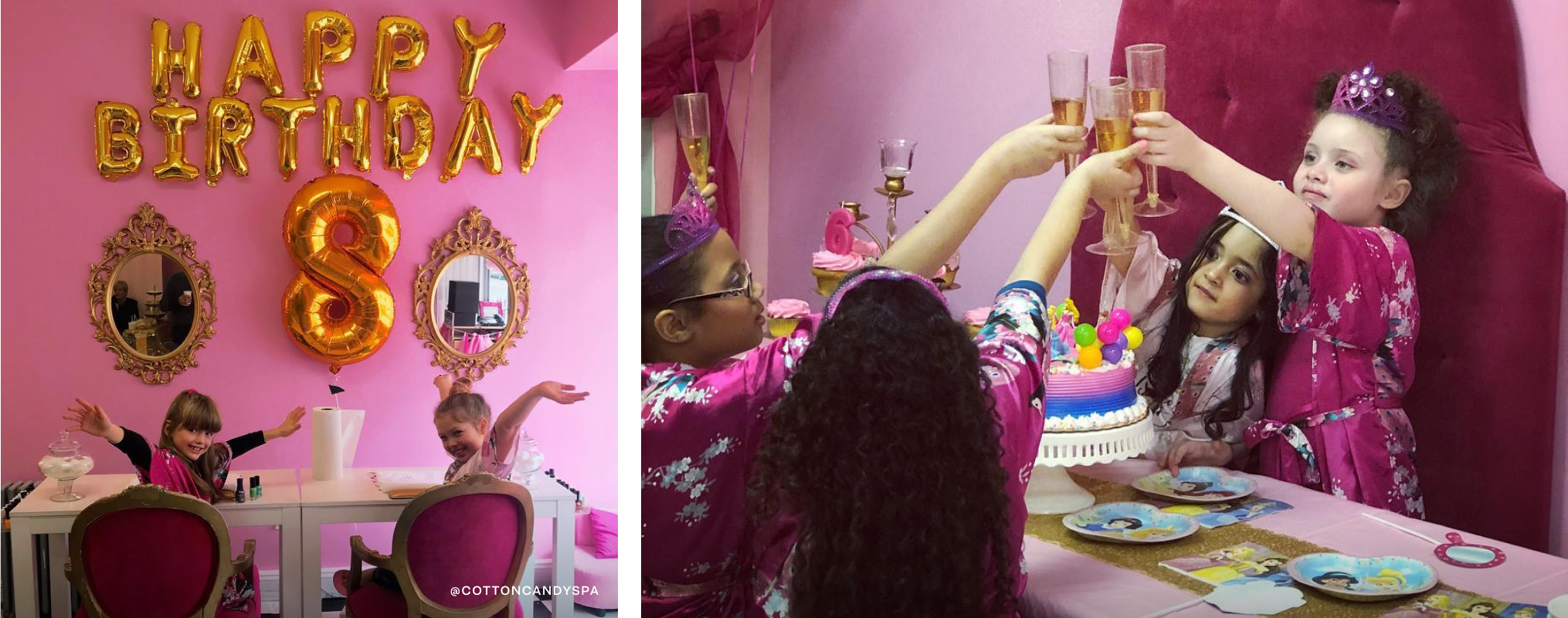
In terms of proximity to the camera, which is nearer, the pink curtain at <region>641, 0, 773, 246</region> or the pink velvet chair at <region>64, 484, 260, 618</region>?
the pink curtain at <region>641, 0, 773, 246</region>

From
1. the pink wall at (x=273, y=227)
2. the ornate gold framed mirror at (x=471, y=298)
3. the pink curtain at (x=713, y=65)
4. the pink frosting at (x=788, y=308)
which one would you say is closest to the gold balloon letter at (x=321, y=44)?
the pink wall at (x=273, y=227)

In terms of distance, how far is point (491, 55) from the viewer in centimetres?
367

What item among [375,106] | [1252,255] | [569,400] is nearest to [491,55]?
[375,106]

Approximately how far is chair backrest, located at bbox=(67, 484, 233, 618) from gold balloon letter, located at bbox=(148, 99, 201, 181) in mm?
1126

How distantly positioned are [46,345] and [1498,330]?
3.73 m

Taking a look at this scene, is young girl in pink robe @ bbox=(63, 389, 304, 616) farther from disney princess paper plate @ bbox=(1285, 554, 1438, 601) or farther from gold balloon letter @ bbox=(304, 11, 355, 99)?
disney princess paper plate @ bbox=(1285, 554, 1438, 601)

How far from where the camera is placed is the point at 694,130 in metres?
2.03

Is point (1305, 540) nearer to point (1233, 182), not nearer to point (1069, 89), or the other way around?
point (1233, 182)

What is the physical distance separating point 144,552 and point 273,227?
3.86 ft

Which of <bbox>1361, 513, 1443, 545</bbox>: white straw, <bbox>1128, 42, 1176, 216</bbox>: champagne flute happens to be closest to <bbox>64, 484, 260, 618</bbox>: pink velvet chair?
<bbox>1128, 42, 1176, 216</bbox>: champagne flute

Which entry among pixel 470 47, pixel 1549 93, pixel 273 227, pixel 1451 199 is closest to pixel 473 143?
pixel 470 47

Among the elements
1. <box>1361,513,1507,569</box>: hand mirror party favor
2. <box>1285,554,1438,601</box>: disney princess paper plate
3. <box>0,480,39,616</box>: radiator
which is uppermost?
<box>1361,513,1507,569</box>: hand mirror party favor

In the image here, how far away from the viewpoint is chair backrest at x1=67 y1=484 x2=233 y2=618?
2.64 metres

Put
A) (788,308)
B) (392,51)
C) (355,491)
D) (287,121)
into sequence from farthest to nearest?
(392,51), (287,121), (355,491), (788,308)
